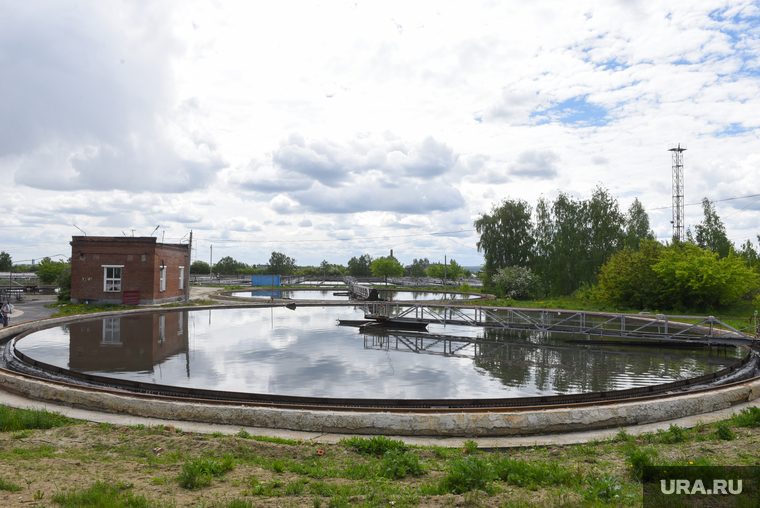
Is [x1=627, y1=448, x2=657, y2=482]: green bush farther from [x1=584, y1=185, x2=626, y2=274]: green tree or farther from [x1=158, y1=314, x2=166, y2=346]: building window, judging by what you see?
[x1=584, y1=185, x2=626, y2=274]: green tree

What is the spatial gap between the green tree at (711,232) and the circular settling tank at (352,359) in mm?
37812

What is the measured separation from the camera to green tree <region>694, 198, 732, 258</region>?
170 ft

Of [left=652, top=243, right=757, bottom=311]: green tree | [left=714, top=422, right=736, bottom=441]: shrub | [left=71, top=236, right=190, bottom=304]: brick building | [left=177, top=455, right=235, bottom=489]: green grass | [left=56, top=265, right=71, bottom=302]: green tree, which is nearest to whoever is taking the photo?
[left=177, top=455, right=235, bottom=489]: green grass

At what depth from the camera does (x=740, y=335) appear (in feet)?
68.3

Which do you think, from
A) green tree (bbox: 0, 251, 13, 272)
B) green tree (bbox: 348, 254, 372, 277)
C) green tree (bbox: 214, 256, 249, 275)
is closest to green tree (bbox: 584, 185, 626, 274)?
green tree (bbox: 348, 254, 372, 277)

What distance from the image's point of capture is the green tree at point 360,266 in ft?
370

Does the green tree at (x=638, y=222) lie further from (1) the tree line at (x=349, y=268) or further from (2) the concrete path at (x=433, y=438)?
(2) the concrete path at (x=433, y=438)

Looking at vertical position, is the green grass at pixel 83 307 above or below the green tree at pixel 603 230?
below

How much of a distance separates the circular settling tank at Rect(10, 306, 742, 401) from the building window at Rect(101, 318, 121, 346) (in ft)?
0.30

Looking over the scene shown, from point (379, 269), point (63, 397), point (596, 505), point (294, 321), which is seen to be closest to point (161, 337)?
point (294, 321)

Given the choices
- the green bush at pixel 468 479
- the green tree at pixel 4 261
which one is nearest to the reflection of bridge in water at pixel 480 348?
the green bush at pixel 468 479

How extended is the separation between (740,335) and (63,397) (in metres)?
26.3

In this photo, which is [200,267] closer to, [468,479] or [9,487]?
[9,487]

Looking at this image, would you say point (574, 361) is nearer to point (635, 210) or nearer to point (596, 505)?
point (596, 505)
